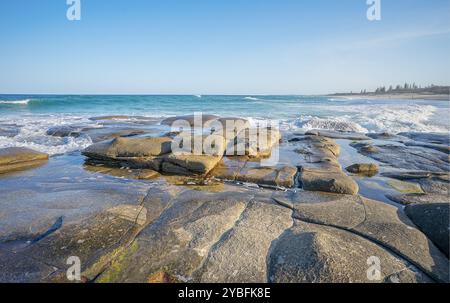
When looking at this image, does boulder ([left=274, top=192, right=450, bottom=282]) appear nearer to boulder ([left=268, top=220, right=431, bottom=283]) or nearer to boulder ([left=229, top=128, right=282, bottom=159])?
boulder ([left=268, top=220, right=431, bottom=283])

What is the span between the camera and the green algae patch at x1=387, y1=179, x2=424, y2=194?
17.7ft

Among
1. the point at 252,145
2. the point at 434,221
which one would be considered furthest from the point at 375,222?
the point at 252,145

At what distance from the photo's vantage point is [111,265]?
2.81 metres

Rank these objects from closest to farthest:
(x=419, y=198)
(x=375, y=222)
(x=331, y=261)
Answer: (x=331, y=261)
(x=375, y=222)
(x=419, y=198)

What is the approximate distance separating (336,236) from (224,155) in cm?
479

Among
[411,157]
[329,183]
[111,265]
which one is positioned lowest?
[111,265]

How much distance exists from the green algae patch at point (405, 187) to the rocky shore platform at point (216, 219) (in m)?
0.02

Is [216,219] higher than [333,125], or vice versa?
[333,125]

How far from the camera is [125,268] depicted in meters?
2.78

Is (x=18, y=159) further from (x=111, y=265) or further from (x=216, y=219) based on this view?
(x=216, y=219)

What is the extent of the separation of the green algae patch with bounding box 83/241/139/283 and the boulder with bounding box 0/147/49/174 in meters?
5.51

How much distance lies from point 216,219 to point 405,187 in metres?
4.47

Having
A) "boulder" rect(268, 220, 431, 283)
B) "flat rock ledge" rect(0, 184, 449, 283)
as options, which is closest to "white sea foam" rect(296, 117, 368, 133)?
"flat rock ledge" rect(0, 184, 449, 283)

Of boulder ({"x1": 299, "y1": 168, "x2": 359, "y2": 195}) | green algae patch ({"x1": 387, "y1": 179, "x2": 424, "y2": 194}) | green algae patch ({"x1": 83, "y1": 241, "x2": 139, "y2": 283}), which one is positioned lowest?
green algae patch ({"x1": 83, "y1": 241, "x2": 139, "y2": 283})
